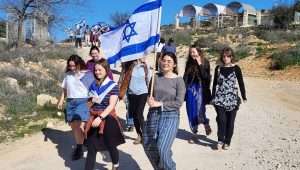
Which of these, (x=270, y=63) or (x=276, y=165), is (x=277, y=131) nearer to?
(x=276, y=165)

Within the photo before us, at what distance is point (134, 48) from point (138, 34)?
0.22 meters

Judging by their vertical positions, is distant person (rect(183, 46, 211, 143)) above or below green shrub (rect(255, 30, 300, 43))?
below

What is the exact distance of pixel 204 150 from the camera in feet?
29.0

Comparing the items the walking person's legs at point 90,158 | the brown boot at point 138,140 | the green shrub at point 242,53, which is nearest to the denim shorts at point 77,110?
the brown boot at point 138,140

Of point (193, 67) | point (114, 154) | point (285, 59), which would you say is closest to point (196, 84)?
point (193, 67)

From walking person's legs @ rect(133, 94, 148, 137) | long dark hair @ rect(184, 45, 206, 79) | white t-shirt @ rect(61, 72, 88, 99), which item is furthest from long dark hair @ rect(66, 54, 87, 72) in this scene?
long dark hair @ rect(184, 45, 206, 79)

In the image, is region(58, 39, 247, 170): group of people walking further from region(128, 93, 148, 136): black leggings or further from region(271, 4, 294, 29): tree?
region(271, 4, 294, 29): tree

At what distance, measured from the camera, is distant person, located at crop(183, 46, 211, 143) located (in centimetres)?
915

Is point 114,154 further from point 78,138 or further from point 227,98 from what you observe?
point 227,98

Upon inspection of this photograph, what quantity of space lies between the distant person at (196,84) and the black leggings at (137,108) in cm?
76

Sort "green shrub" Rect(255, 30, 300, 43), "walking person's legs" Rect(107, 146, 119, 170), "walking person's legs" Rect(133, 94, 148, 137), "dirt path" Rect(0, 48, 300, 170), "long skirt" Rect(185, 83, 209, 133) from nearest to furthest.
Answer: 1. "walking person's legs" Rect(107, 146, 119, 170)
2. "dirt path" Rect(0, 48, 300, 170)
3. "walking person's legs" Rect(133, 94, 148, 137)
4. "long skirt" Rect(185, 83, 209, 133)
5. "green shrub" Rect(255, 30, 300, 43)

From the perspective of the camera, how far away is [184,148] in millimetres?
9031

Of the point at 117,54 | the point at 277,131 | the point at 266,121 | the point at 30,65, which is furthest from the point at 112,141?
the point at 30,65

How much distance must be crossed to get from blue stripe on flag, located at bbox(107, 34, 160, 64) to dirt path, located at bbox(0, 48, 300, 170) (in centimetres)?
154
